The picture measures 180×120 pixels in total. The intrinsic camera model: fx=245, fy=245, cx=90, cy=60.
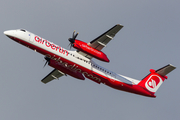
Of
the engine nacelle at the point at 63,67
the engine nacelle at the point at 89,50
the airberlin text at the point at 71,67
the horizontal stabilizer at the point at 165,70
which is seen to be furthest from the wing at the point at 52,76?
the horizontal stabilizer at the point at 165,70

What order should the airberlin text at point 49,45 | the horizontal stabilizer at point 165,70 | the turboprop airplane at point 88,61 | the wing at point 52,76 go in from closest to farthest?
the turboprop airplane at point 88,61
the airberlin text at point 49,45
the horizontal stabilizer at point 165,70
the wing at point 52,76

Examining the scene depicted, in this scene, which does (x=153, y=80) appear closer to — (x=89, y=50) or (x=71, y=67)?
(x=89, y=50)

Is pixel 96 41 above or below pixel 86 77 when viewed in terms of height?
above

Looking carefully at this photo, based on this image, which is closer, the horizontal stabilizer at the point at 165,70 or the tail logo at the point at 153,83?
the horizontal stabilizer at the point at 165,70

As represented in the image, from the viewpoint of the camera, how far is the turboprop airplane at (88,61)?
26062 mm

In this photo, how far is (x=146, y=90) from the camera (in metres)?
30.3

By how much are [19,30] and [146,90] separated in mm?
16616

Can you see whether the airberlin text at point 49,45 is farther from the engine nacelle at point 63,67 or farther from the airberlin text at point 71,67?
the engine nacelle at point 63,67

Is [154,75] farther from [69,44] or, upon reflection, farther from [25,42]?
[25,42]

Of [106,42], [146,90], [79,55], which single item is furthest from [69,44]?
[146,90]

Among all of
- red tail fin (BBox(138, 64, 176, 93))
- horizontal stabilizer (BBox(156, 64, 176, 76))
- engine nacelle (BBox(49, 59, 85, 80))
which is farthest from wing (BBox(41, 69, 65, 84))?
horizontal stabilizer (BBox(156, 64, 176, 76))

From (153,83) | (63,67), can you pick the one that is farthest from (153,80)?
(63,67)

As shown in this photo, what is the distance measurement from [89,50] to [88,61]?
1714 millimetres

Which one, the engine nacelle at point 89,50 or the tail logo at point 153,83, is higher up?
the engine nacelle at point 89,50
